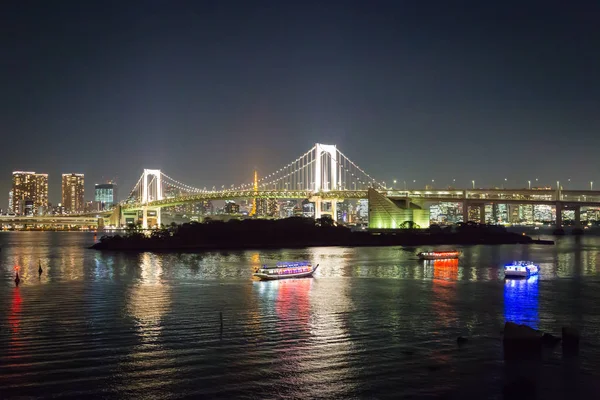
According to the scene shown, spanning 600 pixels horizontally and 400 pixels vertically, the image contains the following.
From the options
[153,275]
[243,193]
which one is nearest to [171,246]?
[153,275]

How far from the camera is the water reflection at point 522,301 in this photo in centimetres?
1728

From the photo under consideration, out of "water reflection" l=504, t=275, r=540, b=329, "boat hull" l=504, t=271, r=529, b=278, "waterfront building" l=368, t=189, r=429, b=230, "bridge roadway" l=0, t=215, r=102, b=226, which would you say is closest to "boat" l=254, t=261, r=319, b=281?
"water reflection" l=504, t=275, r=540, b=329

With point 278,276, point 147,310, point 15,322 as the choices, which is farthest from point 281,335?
point 278,276

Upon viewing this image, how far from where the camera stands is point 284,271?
93.2ft

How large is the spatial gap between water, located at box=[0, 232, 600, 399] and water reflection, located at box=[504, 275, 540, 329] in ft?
0.31

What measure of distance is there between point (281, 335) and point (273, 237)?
45237mm

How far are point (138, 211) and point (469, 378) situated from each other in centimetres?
9198

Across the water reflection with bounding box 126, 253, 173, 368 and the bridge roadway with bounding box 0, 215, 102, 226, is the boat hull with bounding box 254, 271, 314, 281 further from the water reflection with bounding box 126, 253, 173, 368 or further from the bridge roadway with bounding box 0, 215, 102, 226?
the bridge roadway with bounding box 0, 215, 102, 226

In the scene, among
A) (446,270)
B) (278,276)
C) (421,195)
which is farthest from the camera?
(421,195)

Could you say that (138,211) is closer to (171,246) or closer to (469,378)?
(171,246)

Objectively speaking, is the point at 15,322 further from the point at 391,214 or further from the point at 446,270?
the point at 391,214

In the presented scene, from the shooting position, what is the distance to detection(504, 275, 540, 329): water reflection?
17281 millimetres

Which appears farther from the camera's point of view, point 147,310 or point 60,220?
point 60,220

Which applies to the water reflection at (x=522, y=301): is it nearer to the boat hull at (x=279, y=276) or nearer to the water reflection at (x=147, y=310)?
the boat hull at (x=279, y=276)
